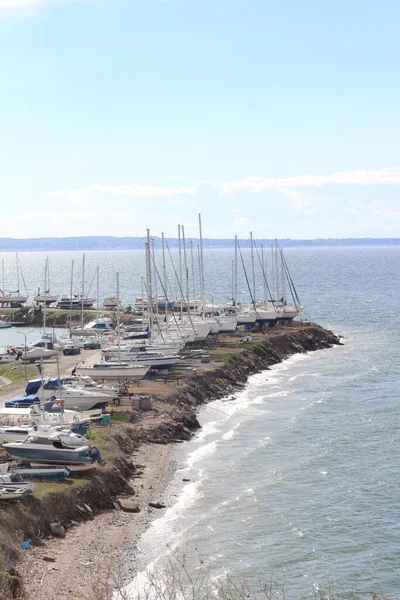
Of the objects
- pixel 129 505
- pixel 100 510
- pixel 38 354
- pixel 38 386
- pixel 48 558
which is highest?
pixel 38 386

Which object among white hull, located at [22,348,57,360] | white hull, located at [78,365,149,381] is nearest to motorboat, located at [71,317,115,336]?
white hull, located at [22,348,57,360]

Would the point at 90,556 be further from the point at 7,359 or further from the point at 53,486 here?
the point at 7,359

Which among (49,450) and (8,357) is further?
(8,357)

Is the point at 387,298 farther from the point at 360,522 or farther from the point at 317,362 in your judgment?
the point at 360,522

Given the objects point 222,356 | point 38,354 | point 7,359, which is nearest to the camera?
point 7,359

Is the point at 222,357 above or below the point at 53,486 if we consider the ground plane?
below

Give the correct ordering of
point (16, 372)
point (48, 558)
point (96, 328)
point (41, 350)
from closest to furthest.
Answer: point (48, 558), point (16, 372), point (41, 350), point (96, 328)

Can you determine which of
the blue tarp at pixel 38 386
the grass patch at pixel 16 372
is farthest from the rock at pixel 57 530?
the grass patch at pixel 16 372

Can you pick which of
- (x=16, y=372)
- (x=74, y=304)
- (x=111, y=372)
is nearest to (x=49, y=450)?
(x=111, y=372)
